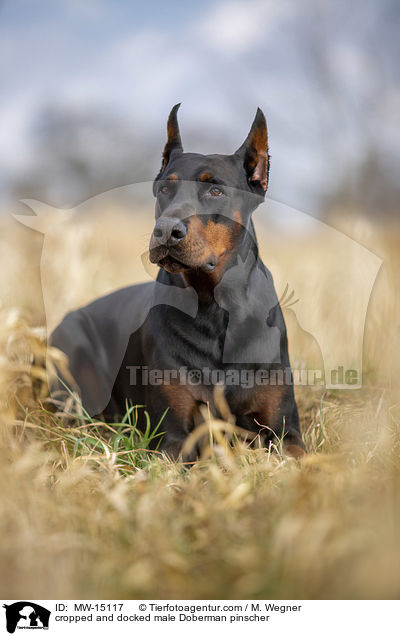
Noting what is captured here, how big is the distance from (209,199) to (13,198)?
6.05 feet

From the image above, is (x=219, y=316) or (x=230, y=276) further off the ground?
(x=230, y=276)

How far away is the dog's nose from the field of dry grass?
1.48 feet

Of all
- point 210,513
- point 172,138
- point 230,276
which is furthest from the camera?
point 172,138

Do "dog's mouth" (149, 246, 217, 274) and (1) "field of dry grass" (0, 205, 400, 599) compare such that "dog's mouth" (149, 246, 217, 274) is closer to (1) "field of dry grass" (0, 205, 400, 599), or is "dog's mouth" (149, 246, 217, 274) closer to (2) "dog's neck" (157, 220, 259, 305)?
(2) "dog's neck" (157, 220, 259, 305)

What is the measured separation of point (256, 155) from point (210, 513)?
1.70 meters

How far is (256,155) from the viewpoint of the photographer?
264 cm

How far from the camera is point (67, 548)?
1528 millimetres

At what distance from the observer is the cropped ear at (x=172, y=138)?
8.87 feet
